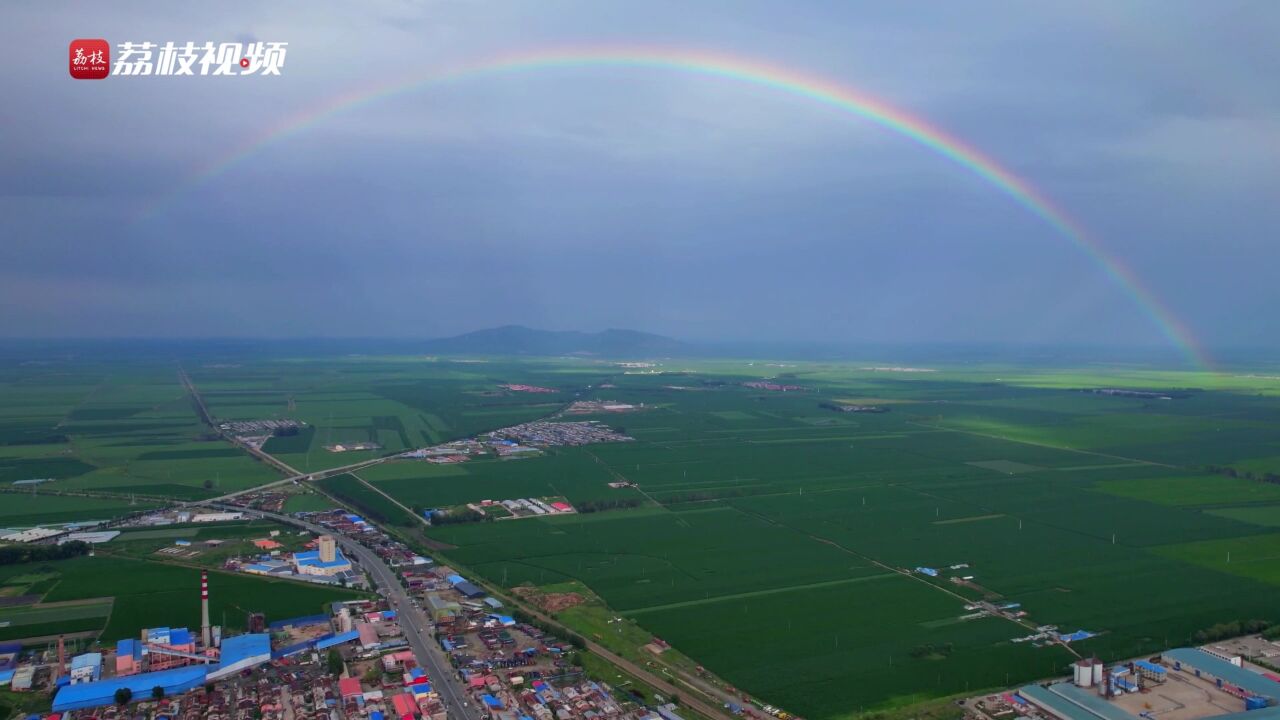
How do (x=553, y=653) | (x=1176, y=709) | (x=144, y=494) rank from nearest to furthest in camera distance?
(x=1176, y=709), (x=553, y=653), (x=144, y=494)

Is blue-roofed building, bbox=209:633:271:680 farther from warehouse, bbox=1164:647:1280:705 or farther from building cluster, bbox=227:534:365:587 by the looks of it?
warehouse, bbox=1164:647:1280:705

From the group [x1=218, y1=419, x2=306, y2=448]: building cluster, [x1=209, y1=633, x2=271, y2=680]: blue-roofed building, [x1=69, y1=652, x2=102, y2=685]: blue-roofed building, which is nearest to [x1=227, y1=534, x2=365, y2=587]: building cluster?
[x1=209, y1=633, x2=271, y2=680]: blue-roofed building

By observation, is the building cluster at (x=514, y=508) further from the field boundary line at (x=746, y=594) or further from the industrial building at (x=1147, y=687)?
the industrial building at (x=1147, y=687)

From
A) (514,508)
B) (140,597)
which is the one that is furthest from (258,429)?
(140,597)

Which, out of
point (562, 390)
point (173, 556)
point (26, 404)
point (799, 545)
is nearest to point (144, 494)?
point (173, 556)

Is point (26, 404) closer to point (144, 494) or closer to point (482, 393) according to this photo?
point (482, 393)

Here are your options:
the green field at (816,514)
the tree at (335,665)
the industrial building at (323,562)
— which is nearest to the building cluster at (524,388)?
the green field at (816,514)
